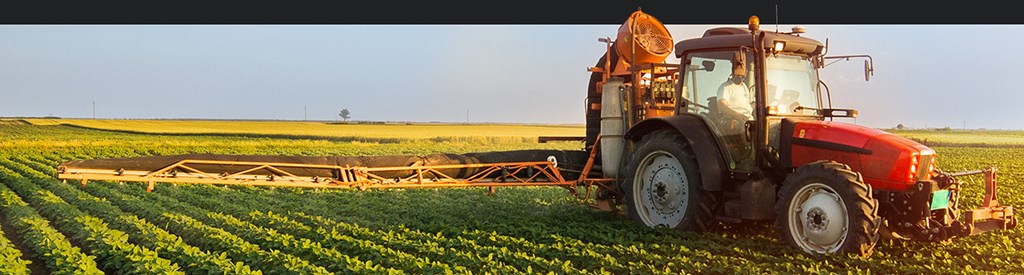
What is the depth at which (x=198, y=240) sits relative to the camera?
945 centimetres

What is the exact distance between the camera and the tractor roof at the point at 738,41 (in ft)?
26.8

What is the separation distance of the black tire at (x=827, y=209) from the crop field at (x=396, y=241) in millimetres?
169

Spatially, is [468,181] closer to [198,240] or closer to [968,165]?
[198,240]

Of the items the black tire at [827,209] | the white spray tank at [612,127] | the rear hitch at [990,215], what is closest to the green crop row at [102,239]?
the white spray tank at [612,127]

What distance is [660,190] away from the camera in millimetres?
Answer: 9211

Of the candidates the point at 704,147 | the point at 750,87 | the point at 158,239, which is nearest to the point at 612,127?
the point at 704,147

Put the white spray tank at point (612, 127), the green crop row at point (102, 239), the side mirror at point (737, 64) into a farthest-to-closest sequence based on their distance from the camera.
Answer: the white spray tank at point (612, 127), the side mirror at point (737, 64), the green crop row at point (102, 239)

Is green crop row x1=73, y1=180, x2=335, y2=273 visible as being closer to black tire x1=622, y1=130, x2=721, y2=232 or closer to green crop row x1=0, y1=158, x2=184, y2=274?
green crop row x1=0, y1=158, x2=184, y2=274

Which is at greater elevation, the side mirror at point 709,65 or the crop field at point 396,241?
the side mirror at point 709,65

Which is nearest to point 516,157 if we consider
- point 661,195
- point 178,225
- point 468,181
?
point 468,181

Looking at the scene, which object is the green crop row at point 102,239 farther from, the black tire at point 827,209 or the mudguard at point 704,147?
the black tire at point 827,209

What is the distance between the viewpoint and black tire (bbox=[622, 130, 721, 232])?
861 centimetres

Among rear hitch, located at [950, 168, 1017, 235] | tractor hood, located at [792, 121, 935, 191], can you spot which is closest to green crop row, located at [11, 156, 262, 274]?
tractor hood, located at [792, 121, 935, 191]

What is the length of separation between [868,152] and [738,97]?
55.2 inches
